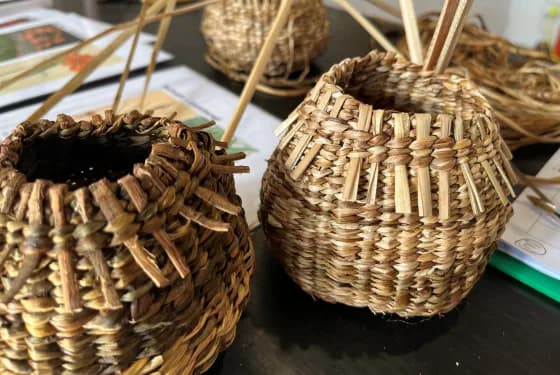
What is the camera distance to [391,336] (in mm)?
342

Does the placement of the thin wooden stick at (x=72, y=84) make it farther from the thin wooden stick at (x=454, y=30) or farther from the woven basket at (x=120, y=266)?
the thin wooden stick at (x=454, y=30)

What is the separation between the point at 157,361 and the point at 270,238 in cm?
12

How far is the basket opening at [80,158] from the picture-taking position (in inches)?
11.2

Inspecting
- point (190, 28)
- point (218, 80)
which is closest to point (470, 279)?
point (218, 80)

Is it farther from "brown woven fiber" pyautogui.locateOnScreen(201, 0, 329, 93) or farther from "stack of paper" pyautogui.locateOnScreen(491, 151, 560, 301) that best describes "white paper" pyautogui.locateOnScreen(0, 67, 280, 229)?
"stack of paper" pyautogui.locateOnScreen(491, 151, 560, 301)

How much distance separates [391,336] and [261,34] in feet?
1.18

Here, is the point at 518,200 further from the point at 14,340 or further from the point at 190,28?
the point at 190,28

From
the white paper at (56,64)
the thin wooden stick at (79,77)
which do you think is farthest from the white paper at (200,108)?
the thin wooden stick at (79,77)

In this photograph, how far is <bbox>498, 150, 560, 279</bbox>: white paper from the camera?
38 centimetres

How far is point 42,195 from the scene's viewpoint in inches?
8.7

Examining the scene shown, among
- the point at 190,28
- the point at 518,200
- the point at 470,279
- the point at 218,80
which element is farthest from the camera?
the point at 190,28

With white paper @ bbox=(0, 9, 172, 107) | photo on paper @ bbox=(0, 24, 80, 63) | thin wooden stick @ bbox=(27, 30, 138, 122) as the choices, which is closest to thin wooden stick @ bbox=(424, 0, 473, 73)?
thin wooden stick @ bbox=(27, 30, 138, 122)

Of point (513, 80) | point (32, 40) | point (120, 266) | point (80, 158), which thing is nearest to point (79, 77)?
point (80, 158)

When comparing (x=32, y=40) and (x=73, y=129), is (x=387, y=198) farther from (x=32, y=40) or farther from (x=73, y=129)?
(x=32, y=40)
